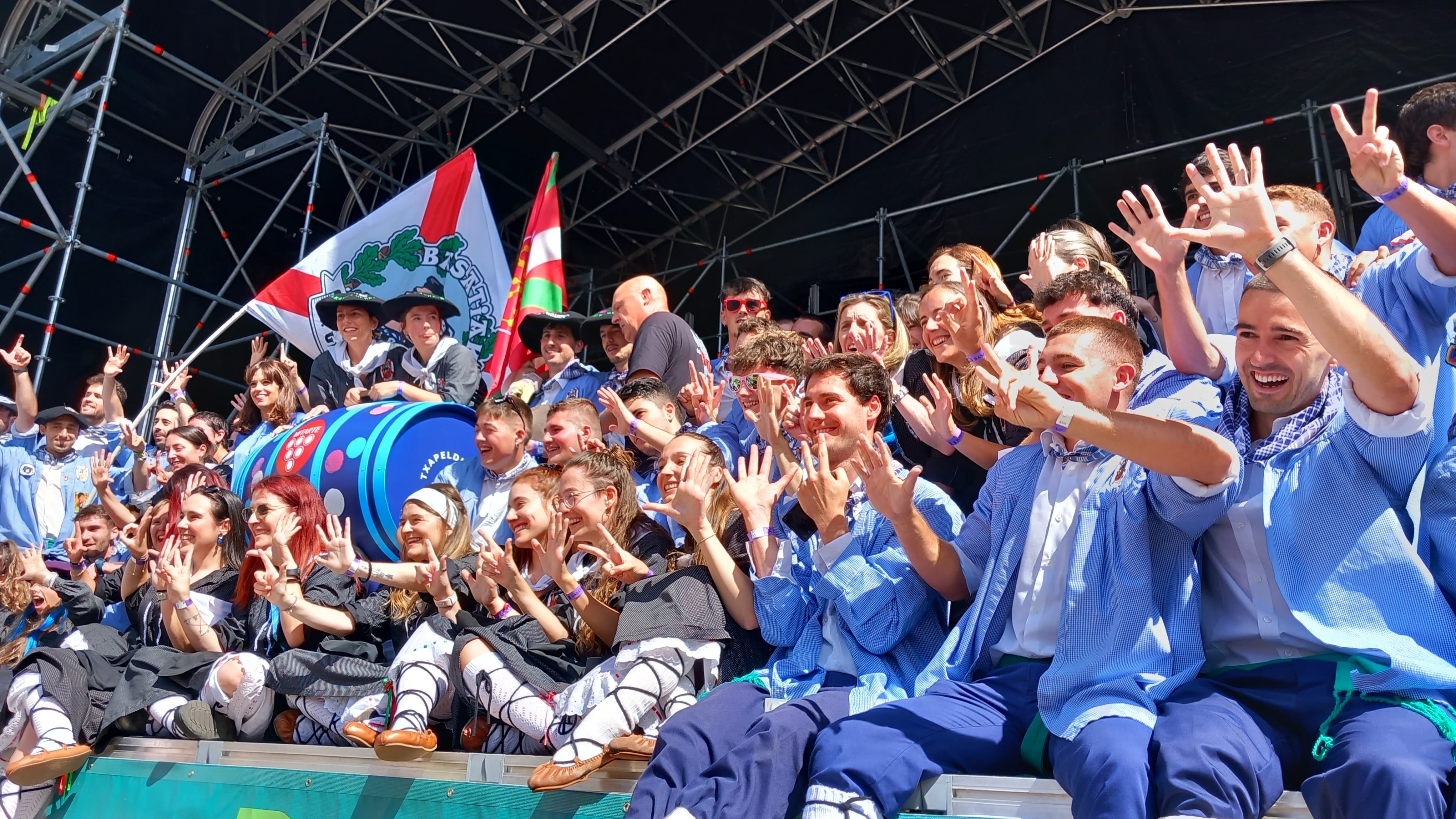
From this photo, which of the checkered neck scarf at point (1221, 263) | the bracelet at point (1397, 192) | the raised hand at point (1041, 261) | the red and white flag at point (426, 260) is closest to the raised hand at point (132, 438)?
the red and white flag at point (426, 260)

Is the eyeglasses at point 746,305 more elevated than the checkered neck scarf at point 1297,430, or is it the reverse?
the eyeglasses at point 746,305

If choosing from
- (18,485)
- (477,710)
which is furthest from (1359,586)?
(18,485)

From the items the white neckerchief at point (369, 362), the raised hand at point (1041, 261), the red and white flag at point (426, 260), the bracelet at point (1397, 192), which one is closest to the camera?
the bracelet at point (1397, 192)

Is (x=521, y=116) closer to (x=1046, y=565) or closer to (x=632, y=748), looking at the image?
(x=632, y=748)

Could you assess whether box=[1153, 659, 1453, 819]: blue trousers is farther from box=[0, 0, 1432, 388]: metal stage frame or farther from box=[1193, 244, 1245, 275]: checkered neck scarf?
box=[0, 0, 1432, 388]: metal stage frame

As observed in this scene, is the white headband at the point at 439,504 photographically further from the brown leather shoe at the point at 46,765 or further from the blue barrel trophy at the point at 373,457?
the brown leather shoe at the point at 46,765

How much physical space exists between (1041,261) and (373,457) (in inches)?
107

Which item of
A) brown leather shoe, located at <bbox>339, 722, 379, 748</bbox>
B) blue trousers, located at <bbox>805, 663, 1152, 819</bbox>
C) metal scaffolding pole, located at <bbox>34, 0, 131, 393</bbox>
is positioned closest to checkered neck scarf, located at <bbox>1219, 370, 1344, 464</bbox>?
blue trousers, located at <bbox>805, 663, 1152, 819</bbox>

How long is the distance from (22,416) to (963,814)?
21.7 feet

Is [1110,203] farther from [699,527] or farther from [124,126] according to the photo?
[124,126]

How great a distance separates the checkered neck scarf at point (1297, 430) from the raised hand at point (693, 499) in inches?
49.3

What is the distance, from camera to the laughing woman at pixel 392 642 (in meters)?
3.06

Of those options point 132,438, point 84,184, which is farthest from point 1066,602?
point 84,184

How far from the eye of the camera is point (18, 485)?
20.8 ft
